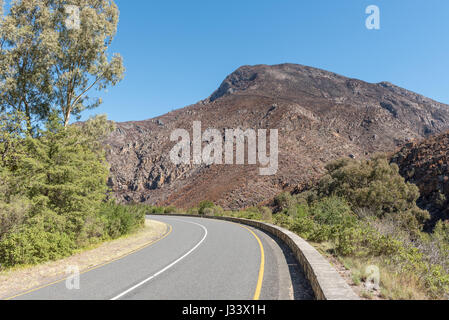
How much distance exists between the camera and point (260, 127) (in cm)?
7531

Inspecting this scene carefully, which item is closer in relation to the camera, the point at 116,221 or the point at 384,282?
the point at 384,282

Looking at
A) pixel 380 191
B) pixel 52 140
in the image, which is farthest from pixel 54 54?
pixel 380 191

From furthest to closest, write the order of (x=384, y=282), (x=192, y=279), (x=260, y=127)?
(x=260, y=127), (x=192, y=279), (x=384, y=282)

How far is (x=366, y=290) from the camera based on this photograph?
5.55 meters

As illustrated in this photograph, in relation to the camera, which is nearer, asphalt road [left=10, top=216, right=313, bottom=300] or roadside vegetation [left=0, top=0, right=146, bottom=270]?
asphalt road [left=10, top=216, right=313, bottom=300]

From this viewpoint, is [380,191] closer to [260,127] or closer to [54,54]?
[54,54]

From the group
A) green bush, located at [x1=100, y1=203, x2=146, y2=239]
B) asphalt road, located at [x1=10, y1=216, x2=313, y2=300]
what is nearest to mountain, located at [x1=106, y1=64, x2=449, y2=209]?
green bush, located at [x1=100, y1=203, x2=146, y2=239]

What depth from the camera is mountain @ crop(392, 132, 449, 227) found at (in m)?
32.9

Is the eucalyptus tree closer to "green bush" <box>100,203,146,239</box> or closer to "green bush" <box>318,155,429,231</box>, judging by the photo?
"green bush" <box>100,203,146,239</box>

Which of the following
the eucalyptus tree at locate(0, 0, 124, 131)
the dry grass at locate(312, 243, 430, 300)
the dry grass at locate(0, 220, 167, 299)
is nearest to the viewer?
the dry grass at locate(312, 243, 430, 300)

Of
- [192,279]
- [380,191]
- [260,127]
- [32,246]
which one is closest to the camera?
[192,279]

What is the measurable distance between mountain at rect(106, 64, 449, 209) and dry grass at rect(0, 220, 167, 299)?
43.0 metres

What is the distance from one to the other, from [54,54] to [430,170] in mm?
42696
